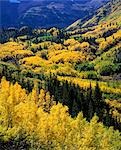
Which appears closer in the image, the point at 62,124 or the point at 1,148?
the point at 1,148

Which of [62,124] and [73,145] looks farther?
[62,124]

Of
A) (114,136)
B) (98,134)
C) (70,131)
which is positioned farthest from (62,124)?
(114,136)

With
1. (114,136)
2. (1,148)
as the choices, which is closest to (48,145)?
(1,148)

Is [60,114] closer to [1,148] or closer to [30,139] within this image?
[30,139]

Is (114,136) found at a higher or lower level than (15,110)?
lower

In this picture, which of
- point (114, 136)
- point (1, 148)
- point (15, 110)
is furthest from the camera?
point (114, 136)

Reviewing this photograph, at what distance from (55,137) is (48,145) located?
370 cm

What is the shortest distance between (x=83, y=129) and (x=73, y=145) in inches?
386

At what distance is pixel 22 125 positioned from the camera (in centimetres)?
14238

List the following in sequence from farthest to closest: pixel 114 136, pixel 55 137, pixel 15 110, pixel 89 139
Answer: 1. pixel 114 136
2. pixel 15 110
3. pixel 55 137
4. pixel 89 139

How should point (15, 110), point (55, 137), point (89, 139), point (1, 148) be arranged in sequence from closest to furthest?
point (1, 148), point (89, 139), point (55, 137), point (15, 110)

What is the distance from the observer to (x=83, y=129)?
460ft

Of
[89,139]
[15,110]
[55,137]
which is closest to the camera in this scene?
[89,139]

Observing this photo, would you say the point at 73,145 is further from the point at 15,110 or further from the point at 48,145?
the point at 15,110
